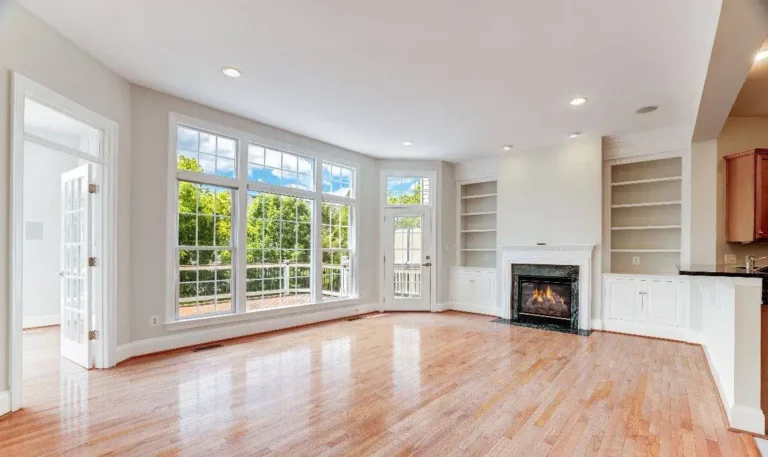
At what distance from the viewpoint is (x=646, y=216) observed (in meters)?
5.72

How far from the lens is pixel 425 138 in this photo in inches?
230

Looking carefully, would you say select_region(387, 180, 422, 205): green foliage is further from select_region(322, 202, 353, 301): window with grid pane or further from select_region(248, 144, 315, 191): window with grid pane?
select_region(248, 144, 315, 191): window with grid pane

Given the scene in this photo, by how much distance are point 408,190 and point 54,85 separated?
528 centimetres

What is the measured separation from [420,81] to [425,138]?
2.03 metres

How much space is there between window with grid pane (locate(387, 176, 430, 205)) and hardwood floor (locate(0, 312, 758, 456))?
323cm

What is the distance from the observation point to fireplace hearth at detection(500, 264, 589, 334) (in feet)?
19.1

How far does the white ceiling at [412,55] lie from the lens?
2698mm

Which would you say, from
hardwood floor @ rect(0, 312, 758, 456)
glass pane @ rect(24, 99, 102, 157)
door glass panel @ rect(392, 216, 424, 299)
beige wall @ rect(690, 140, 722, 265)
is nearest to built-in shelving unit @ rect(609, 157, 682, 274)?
beige wall @ rect(690, 140, 722, 265)

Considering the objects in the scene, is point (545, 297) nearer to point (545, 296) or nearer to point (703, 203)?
point (545, 296)

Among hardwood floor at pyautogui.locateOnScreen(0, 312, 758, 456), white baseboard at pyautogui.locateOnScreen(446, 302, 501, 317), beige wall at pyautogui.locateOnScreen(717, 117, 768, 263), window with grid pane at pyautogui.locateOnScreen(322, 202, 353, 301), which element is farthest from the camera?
white baseboard at pyautogui.locateOnScreen(446, 302, 501, 317)

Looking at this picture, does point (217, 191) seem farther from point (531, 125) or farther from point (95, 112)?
point (531, 125)

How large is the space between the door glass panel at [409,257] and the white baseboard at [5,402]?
17.6 ft

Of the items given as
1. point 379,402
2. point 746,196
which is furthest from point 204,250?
point 746,196

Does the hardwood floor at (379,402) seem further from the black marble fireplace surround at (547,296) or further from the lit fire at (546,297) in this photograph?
the lit fire at (546,297)
